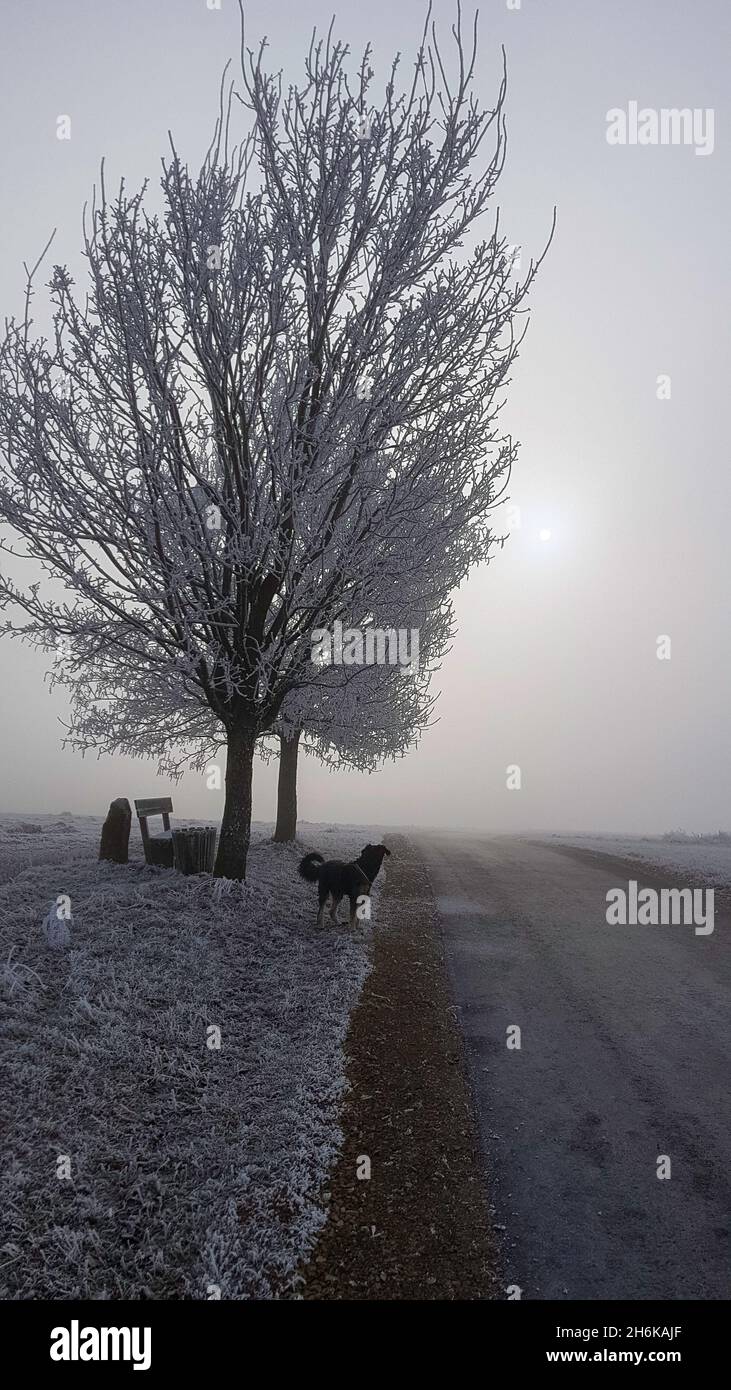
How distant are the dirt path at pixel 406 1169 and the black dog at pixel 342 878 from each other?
2035mm

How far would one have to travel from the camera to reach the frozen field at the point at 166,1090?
14.4ft

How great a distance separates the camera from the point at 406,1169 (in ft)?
17.3

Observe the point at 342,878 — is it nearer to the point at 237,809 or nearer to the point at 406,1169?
the point at 237,809

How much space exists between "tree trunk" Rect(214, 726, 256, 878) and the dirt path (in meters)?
3.99

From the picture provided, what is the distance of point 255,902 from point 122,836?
3761mm

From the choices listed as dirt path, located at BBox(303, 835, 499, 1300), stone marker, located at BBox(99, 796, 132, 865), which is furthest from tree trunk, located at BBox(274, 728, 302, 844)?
dirt path, located at BBox(303, 835, 499, 1300)

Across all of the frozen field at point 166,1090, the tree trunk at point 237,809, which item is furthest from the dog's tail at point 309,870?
the tree trunk at point 237,809

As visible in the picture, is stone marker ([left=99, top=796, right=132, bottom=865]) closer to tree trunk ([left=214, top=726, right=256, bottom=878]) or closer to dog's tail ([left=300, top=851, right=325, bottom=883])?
tree trunk ([left=214, top=726, right=256, bottom=878])

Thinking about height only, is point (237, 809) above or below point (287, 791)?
above

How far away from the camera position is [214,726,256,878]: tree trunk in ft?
39.1

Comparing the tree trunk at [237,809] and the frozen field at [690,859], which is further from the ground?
the tree trunk at [237,809]

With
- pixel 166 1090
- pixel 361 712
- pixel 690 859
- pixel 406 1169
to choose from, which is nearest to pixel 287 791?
pixel 361 712

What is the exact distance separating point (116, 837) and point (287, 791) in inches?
251

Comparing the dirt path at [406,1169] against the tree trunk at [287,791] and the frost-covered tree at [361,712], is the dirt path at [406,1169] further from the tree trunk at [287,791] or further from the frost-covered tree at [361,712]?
the tree trunk at [287,791]
